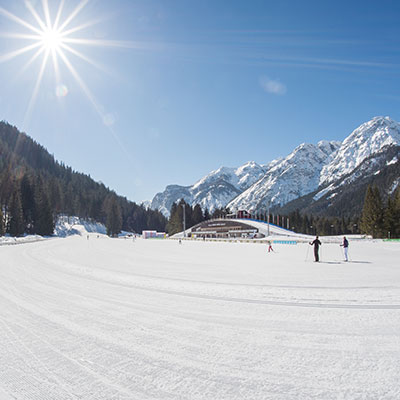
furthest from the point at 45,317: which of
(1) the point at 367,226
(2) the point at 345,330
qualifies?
(1) the point at 367,226

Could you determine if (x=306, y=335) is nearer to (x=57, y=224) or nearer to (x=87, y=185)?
(x=57, y=224)

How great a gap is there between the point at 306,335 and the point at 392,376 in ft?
5.39

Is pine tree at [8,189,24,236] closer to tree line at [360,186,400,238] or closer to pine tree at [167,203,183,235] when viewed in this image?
pine tree at [167,203,183,235]

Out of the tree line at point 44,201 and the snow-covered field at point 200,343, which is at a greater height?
the tree line at point 44,201

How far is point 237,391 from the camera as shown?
3145mm

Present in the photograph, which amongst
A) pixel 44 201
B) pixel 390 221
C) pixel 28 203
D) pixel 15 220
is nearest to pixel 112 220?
pixel 44 201

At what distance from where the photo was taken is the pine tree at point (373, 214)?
2458 inches

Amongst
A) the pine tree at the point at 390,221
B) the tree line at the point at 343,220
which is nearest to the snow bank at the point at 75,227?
the tree line at the point at 343,220

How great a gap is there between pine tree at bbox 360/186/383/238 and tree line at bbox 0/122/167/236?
87128 millimetres

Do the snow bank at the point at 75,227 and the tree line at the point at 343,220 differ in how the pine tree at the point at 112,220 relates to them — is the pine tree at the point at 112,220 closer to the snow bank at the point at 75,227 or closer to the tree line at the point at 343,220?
the snow bank at the point at 75,227

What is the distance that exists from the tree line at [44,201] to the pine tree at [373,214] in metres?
87.1

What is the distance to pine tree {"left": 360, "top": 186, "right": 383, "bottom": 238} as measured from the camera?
62438 mm

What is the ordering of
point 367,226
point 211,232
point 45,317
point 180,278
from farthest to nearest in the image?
point 211,232 < point 367,226 < point 180,278 < point 45,317

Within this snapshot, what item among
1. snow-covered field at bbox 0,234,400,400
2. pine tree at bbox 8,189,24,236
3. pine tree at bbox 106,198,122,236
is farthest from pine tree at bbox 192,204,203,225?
snow-covered field at bbox 0,234,400,400
